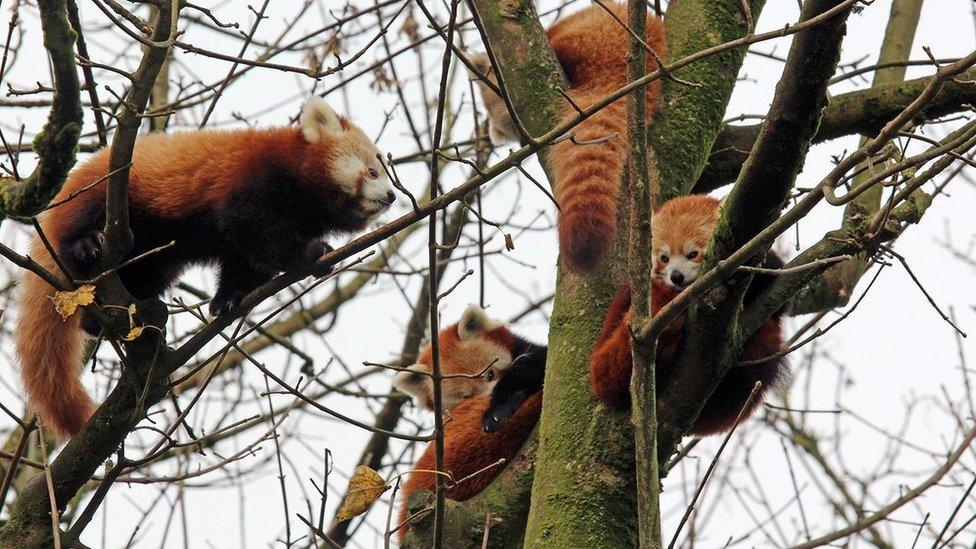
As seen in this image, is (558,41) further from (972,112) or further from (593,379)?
(593,379)

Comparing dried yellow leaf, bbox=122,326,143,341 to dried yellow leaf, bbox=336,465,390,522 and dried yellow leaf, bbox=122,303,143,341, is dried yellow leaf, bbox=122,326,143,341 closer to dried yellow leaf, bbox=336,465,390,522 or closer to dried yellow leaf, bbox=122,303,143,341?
dried yellow leaf, bbox=122,303,143,341

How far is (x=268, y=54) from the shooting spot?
6.25 m

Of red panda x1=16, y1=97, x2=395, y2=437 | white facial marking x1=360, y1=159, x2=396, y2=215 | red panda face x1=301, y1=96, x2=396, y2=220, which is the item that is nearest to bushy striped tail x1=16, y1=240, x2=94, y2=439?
red panda x1=16, y1=97, x2=395, y2=437

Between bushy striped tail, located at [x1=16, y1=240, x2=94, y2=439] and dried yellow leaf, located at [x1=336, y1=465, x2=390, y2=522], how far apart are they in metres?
1.74

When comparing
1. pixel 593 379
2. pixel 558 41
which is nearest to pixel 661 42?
pixel 558 41

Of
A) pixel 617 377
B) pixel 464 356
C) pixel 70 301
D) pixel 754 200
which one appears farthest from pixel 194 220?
pixel 754 200

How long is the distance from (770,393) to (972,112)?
1.60 m

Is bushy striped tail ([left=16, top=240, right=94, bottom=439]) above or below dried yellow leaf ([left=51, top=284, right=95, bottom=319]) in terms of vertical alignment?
above

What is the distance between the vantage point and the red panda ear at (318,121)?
5461 millimetres

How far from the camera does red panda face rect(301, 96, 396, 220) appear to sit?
541cm

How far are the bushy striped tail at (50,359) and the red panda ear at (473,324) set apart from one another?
2.93 metres

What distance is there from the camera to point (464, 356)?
7.16 m

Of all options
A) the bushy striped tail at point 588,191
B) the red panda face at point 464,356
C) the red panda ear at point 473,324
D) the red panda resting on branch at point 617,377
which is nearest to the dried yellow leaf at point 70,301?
the red panda resting on branch at point 617,377

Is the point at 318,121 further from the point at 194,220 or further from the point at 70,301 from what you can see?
the point at 70,301
